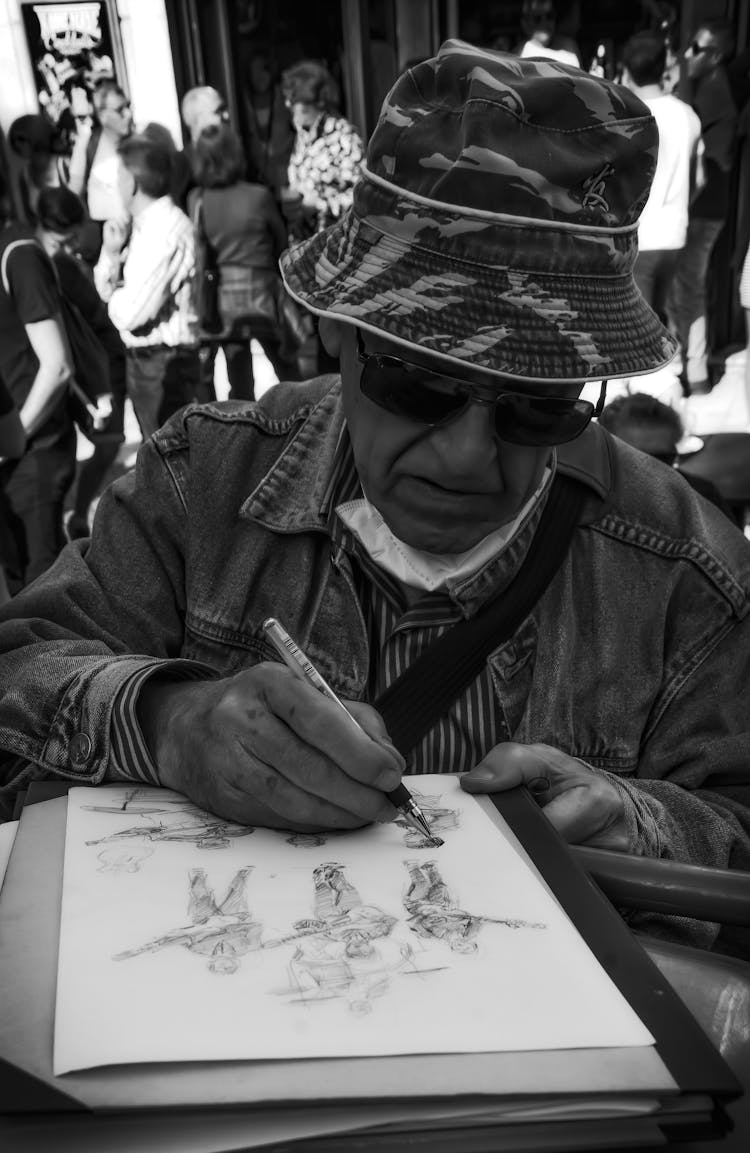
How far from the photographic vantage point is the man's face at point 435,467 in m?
1.27

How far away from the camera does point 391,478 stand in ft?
4.47

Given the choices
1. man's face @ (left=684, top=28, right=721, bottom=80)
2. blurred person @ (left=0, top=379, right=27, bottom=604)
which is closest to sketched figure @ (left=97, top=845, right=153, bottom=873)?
blurred person @ (left=0, top=379, right=27, bottom=604)

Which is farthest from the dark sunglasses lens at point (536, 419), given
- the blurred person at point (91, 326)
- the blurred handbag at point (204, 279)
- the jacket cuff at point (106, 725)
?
the blurred handbag at point (204, 279)

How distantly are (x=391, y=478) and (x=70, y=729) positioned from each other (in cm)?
49

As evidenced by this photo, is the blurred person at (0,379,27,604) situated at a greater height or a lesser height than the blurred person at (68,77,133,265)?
lesser

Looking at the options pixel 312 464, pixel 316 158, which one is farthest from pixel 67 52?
pixel 312 464

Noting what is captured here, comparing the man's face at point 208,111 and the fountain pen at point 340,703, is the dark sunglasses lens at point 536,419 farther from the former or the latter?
the man's face at point 208,111

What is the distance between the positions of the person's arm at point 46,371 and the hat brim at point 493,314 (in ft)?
8.92

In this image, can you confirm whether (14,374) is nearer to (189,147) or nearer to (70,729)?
(189,147)

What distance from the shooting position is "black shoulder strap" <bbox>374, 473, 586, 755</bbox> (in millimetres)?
1356

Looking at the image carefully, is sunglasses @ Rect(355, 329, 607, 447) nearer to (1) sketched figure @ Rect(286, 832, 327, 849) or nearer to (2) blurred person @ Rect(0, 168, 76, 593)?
(1) sketched figure @ Rect(286, 832, 327, 849)

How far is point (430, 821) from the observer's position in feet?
→ 3.51

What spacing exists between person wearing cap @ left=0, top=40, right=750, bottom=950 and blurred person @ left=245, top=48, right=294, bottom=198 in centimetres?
456

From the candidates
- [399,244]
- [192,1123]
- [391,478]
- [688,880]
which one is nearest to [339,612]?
[391,478]
